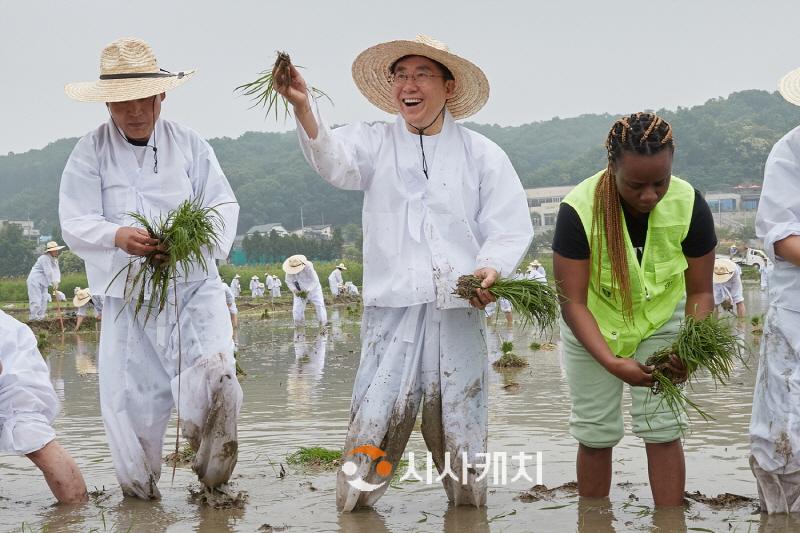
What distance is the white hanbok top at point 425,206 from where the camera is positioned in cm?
507

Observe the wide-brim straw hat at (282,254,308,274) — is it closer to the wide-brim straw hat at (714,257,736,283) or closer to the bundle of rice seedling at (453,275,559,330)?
the wide-brim straw hat at (714,257,736,283)

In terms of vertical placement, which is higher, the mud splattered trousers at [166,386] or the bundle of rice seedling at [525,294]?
the bundle of rice seedling at [525,294]

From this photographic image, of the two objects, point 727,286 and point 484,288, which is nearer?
point 484,288

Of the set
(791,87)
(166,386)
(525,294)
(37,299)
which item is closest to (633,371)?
(525,294)

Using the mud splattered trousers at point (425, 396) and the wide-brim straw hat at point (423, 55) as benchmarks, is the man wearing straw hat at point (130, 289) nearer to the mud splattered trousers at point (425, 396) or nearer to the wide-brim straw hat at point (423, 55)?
the mud splattered trousers at point (425, 396)

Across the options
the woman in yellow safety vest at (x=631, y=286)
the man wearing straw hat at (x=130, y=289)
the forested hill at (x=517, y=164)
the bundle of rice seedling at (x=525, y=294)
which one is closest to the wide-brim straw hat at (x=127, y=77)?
the man wearing straw hat at (x=130, y=289)

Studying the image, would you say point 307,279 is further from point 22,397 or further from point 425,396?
point 425,396

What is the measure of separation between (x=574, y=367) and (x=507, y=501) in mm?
Result: 851

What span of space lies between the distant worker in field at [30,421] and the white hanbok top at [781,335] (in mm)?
3364

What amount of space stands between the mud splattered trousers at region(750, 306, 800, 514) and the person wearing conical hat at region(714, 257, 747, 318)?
15511mm

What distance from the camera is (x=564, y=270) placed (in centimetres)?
488

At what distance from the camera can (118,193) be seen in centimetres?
575

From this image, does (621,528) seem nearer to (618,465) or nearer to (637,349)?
(637,349)

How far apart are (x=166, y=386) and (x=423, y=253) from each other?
1.61m
